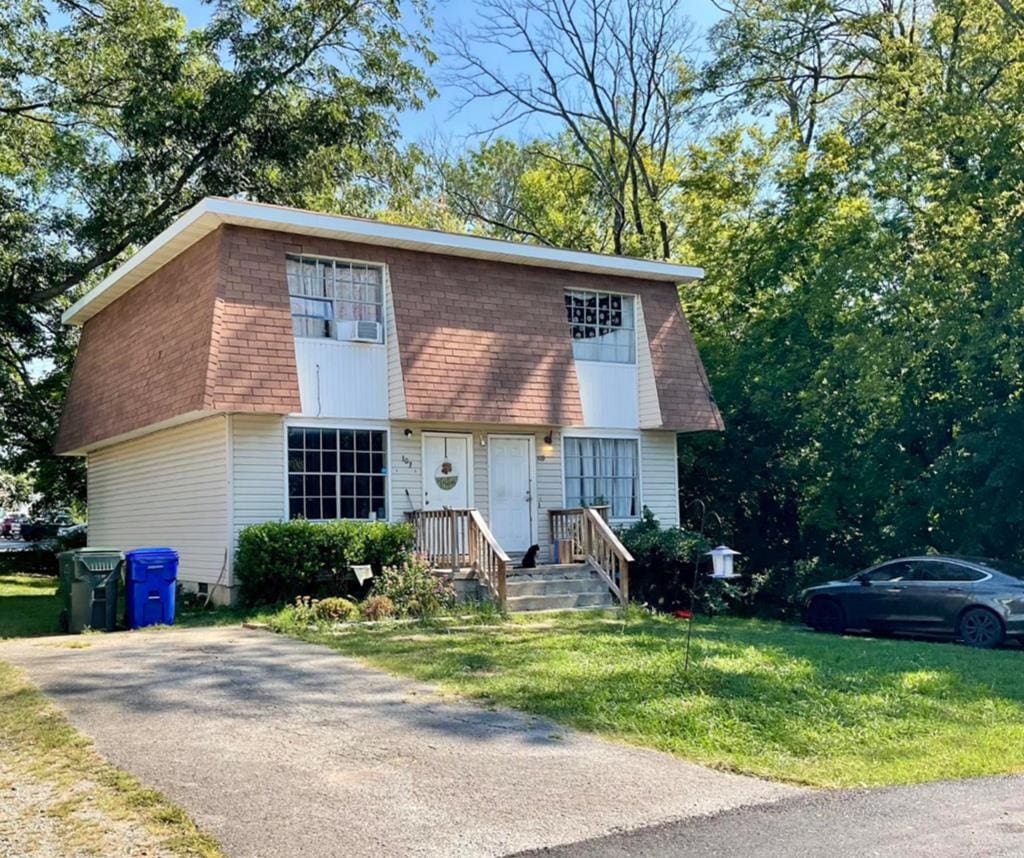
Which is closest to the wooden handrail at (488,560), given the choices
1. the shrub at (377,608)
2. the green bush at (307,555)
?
the green bush at (307,555)

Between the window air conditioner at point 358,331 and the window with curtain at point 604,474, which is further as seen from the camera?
the window with curtain at point 604,474

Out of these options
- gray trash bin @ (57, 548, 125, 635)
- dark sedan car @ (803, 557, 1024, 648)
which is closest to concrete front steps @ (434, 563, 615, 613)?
dark sedan car @ (803, 557, 1024, 648)

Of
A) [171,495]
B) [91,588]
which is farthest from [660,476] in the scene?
[91,588]

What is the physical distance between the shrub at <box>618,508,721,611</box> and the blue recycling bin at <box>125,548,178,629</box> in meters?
7.37

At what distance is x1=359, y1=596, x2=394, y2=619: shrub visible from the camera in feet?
44.0

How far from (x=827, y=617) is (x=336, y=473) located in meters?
8.36

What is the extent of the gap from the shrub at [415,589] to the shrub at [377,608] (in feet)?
0.49

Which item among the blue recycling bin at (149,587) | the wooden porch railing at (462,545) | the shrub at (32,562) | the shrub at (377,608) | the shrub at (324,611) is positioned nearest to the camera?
the shrub at (324,611)

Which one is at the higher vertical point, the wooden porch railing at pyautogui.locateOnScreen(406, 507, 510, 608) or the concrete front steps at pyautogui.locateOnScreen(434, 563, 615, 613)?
the wooden porch railing at pyautogui.locateOnScreen(406, 507, 510, 608)

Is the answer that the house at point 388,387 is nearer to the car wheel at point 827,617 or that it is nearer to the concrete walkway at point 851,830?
the car wheel at point 827,617

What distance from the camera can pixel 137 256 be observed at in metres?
16.4

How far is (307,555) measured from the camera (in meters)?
14.0

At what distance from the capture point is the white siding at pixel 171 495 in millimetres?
15156

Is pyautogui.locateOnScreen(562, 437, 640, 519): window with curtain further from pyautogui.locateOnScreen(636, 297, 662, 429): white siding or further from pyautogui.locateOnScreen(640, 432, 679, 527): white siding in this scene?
pyautogui.locateOnScreen(636, 297, 662, 429): white siding
